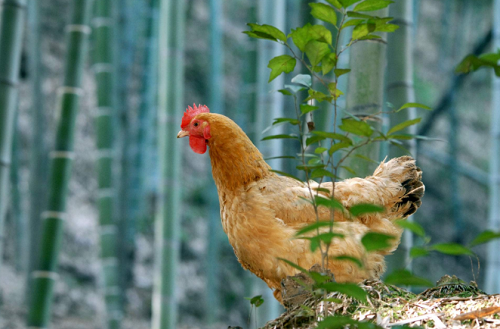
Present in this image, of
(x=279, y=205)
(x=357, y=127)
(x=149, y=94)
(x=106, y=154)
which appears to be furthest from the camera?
(x=149, y=94)

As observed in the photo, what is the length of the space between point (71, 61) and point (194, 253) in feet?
20.3

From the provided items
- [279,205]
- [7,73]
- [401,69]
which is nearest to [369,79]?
[401,69]

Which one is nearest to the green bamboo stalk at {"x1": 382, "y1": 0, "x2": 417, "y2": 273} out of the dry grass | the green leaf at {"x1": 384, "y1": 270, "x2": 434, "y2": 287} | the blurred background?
the blurred background

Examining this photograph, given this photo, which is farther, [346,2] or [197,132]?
[197,132]

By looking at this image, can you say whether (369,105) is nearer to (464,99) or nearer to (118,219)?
(118,219)

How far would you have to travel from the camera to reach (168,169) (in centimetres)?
379

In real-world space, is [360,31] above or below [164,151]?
above

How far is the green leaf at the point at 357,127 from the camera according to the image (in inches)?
50.2

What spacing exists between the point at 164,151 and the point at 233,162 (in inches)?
62.0

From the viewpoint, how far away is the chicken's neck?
2.33 metres

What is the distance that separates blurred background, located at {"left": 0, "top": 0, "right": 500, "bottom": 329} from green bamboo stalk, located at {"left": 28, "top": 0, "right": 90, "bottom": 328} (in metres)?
0.08

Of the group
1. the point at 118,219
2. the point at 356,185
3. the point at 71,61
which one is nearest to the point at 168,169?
the point at 71,61

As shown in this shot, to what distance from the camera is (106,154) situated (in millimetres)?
5109

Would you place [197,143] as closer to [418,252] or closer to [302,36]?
[302,36]
